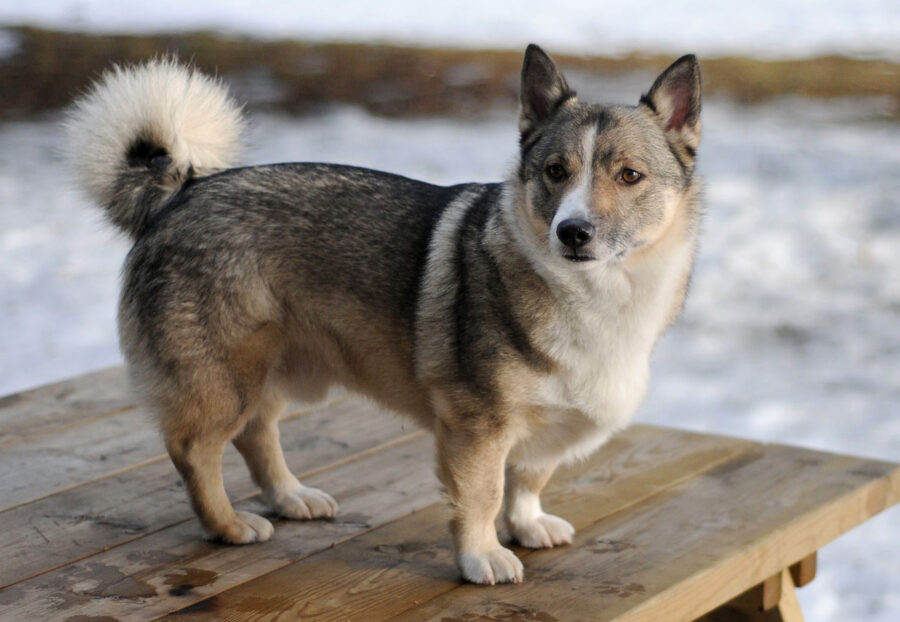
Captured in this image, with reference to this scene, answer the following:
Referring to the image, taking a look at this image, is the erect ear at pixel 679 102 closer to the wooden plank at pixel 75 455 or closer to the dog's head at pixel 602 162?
the dog's head at pixel 602 162

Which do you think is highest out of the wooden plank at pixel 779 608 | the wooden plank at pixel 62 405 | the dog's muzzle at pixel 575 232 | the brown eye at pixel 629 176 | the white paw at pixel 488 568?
the brown eye at pixel 629 176

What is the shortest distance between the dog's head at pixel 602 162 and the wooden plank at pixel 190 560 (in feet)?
2.98

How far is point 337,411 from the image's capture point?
3334 mm

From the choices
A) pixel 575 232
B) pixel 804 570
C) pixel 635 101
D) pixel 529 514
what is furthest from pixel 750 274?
pixel 575 232

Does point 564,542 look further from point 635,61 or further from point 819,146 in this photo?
point 635,61

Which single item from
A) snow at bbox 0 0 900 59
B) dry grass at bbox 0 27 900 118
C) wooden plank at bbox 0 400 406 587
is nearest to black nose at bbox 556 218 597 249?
wooden plank at bbox 0 400 406 587

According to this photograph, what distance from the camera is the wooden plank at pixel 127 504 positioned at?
96.0 inches

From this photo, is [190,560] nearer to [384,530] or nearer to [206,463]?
[206,463]

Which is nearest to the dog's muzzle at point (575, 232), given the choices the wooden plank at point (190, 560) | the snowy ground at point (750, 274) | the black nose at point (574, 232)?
the black nose at point (574, 232)

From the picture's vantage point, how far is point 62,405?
3338 mm

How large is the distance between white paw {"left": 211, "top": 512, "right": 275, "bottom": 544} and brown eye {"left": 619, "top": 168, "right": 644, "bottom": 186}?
115 cm

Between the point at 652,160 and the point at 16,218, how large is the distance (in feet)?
16.4

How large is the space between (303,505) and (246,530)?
188mm

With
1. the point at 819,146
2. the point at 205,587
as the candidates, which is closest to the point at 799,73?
the point at 819,146
